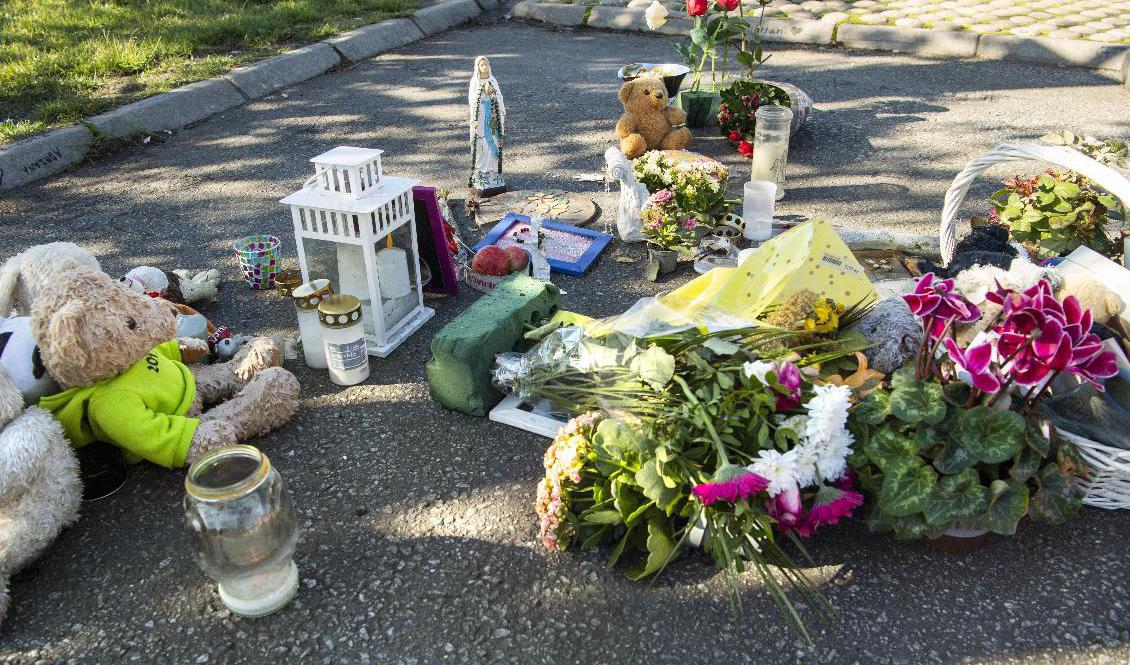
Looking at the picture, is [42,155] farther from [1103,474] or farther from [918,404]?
[1103,474]

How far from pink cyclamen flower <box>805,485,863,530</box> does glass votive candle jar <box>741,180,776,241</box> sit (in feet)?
7.27

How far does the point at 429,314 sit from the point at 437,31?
237 inches

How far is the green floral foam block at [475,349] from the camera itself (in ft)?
9.48

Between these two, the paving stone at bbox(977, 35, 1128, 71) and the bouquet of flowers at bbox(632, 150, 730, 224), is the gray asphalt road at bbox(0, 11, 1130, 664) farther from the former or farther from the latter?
the paving stone at bbox(977, 35, 1128, 71)

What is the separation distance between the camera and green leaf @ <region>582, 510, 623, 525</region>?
90.1 inches

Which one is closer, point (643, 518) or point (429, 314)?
point (643, 518)

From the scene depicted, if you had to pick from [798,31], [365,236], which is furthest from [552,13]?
[365,236]

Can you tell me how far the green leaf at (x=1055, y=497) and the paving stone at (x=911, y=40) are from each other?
6321 millimetres

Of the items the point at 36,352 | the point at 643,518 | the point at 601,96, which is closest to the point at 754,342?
the point at 643,518

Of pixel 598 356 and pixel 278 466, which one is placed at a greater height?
pixel 598 356

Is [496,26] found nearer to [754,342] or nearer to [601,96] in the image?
[601,96]

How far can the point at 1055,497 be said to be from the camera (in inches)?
88.4

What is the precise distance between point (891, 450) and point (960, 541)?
0.37 meters

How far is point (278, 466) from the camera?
2.75 m
